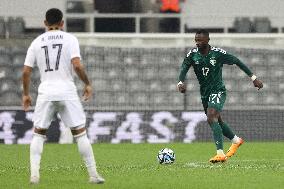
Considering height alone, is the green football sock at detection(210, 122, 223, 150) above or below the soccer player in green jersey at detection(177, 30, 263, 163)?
below

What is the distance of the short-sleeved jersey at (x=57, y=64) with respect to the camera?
1187cm

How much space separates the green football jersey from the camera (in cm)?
1658

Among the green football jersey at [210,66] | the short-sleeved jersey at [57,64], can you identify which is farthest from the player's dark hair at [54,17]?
the green football jersey at [210,66]

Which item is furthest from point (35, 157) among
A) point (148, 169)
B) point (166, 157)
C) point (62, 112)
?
point (166, 157)

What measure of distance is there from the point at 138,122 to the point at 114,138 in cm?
69

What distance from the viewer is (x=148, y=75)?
2562 cm

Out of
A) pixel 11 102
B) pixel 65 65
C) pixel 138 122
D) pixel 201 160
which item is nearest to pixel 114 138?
pixel 138 122

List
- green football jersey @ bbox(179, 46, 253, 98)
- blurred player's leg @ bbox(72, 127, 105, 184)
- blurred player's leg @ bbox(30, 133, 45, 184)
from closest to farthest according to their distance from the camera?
blurred player's leg @ bbox(72, 127, 105, 184) < blurred player's leg @ bbox(30, 133, 45, 184) < green football jersey @ bbox(179, 46, 253, 98)

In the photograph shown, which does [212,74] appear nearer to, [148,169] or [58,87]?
[148,169]

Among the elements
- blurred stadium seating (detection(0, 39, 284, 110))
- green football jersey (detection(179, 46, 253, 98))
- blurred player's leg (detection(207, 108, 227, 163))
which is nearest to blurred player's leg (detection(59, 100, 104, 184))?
blurred player's leg (detection(207, 108, 227, 163))

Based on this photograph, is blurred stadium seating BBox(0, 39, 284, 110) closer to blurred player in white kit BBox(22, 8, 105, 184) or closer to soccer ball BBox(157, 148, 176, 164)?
soccer ball BBox(157, 148, 176, 164)

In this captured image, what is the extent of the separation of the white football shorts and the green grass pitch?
2.41 feet

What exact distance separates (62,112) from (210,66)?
5.06 meters

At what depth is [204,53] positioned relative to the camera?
1652cm
